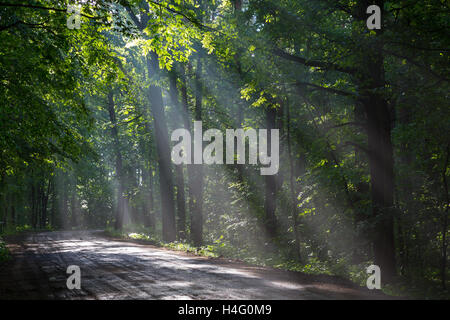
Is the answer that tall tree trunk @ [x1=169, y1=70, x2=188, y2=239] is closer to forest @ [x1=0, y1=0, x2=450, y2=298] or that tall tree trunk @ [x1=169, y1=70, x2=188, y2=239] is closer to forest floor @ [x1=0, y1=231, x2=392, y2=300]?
forest @ [x1=0, y1=0, x2=450, y2=298]

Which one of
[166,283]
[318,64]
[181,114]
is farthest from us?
[181,114]

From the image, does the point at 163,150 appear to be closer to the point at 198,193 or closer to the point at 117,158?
the point at 198,193

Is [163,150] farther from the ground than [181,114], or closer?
closer

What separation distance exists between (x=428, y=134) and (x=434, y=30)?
296 centimetres

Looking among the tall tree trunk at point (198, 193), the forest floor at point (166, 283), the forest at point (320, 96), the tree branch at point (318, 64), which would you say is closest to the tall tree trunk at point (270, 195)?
the forest at point (320, 96)

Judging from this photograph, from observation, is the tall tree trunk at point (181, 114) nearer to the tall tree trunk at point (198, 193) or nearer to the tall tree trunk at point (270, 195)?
the tall tree trunk at point (198, 193)

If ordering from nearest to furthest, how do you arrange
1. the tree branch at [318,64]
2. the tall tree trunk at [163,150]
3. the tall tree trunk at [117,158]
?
the tree branch at [318,64] → the tall tree trunk at [163,150] → the tall tree trunk at [117,158]

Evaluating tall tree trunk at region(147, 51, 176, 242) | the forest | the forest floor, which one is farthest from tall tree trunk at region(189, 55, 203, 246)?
the forest floor

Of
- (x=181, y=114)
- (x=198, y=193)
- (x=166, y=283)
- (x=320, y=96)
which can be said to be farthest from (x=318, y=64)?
(x=181, y=114)

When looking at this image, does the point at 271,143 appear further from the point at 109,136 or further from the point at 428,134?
the point at 109,136

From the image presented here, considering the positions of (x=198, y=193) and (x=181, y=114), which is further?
(x=181, y=114)

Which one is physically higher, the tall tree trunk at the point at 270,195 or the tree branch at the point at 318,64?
the tree branch at the point at 318,64
